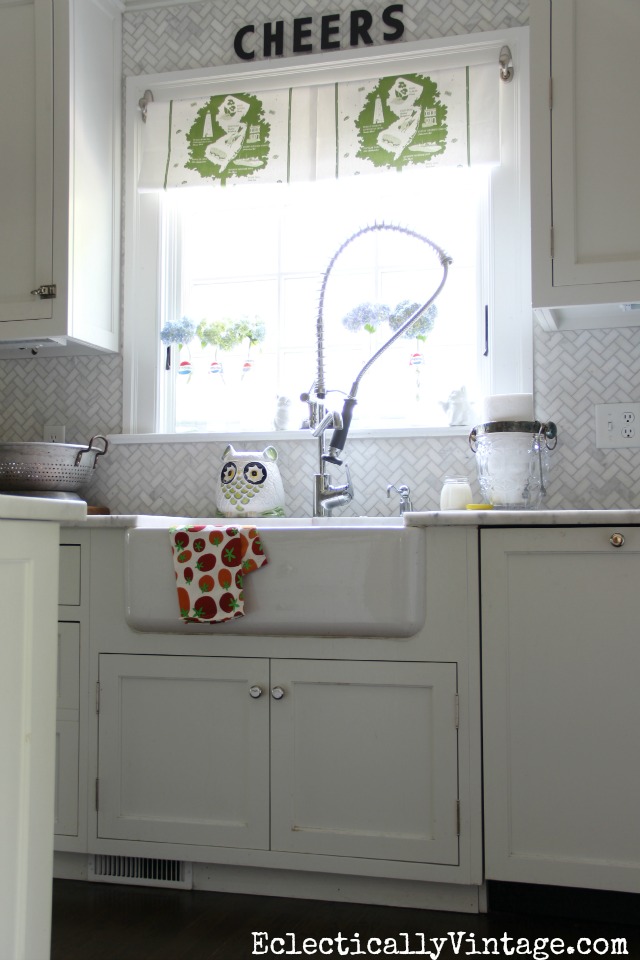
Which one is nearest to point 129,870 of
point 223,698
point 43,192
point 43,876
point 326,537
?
point 223,698

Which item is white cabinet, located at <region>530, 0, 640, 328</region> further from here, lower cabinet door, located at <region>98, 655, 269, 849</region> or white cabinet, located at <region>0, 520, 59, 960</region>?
white cabinet, located at <region>0, 520, 59, 960</region>

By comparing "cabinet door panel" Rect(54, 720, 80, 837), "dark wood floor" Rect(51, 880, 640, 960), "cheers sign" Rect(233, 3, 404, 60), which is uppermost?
"cheers sign" Rect(233, 3, 404, 60)

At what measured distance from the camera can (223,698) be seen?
Result: 81.4 inches

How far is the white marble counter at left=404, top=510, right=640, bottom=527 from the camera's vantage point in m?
1.87

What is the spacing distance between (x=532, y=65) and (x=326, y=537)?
1255 millimetres

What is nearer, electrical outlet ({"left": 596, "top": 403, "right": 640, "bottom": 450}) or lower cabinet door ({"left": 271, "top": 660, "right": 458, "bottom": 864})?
lower cabinet door ({"left": 271, "top": 660, "right": 458, "bottom": 864})

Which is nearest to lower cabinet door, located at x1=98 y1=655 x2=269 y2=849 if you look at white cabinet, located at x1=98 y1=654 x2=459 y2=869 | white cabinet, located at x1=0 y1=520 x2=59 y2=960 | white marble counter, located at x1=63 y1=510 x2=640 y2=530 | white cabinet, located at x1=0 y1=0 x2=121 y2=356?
white cabinet, located at x1=98 y1=654 x2=459 y2=869

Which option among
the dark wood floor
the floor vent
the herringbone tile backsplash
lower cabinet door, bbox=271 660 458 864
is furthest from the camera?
the herringbone tile backsplash

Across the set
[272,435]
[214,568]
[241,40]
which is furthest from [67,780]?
[241,40]

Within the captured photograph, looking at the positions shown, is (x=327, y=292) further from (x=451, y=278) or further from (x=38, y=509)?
(x=38, y=509)

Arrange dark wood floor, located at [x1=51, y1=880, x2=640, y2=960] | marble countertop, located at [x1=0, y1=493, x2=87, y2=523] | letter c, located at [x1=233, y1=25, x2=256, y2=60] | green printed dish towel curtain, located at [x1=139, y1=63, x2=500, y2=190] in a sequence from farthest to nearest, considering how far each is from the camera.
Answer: letter c, located at [x1=233, y1=25, x2=256, y2=60], green printed dish towel curtain, located at [x1=139, y1=63, x2=500, y2=190], dark wood floor, located at [x1=51, y1=880, x2=640, y2=960], marble countertop, located at [x1=0, y1=493, x2=87, y2=523]

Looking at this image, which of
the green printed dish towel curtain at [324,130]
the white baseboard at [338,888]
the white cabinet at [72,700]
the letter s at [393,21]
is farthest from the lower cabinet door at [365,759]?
the letter s at [393,21]

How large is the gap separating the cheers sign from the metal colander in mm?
1307

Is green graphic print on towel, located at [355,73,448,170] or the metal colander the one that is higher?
green graphic print on towel, located at [355,73,448,170]
